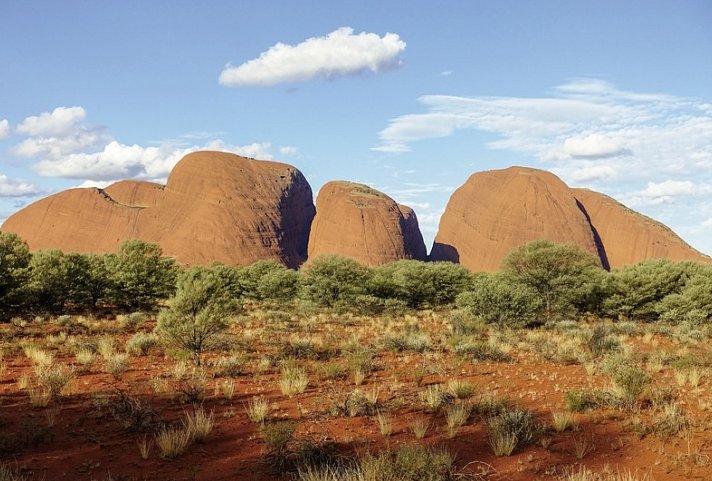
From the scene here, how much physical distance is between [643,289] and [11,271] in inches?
1253

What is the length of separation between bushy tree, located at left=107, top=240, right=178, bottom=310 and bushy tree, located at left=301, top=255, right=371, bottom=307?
873cm

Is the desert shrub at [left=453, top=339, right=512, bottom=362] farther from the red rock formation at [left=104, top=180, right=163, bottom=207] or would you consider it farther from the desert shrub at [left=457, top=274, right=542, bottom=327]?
the red rock formation at [left=104, top=180, right=163, bottom=207]

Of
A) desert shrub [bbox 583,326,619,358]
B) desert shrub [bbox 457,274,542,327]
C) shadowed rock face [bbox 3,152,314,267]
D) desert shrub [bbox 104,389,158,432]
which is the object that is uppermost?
shadowed rock face [bbox 3,152,314,267]

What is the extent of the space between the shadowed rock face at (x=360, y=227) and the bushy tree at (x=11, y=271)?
57040 mm

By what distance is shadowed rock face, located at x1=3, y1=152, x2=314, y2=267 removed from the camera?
3007 inches

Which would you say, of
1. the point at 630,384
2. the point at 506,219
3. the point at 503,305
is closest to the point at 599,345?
the point at 630,384

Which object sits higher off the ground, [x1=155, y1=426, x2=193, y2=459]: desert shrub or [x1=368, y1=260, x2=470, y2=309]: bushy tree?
[x1=155, y1=426, x2=193, y2=459]: desert shrub

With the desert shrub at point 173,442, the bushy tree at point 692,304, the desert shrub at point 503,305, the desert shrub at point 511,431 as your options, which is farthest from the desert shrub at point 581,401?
the bushy tree at point 692,304

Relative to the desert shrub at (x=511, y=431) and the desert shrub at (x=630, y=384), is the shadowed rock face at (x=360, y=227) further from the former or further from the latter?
the desert shrub at (x=511, y=431)

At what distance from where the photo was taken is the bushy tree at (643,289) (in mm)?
28344

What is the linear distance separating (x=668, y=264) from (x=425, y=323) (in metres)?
17.7

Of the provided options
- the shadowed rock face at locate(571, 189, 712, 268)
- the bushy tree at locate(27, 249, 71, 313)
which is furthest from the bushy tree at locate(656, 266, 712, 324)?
the shadowed rock face at locate(571, 189, 712, 268)

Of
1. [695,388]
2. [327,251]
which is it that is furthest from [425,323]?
[327,251]

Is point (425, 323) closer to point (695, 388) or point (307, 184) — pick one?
point (695, 388)
